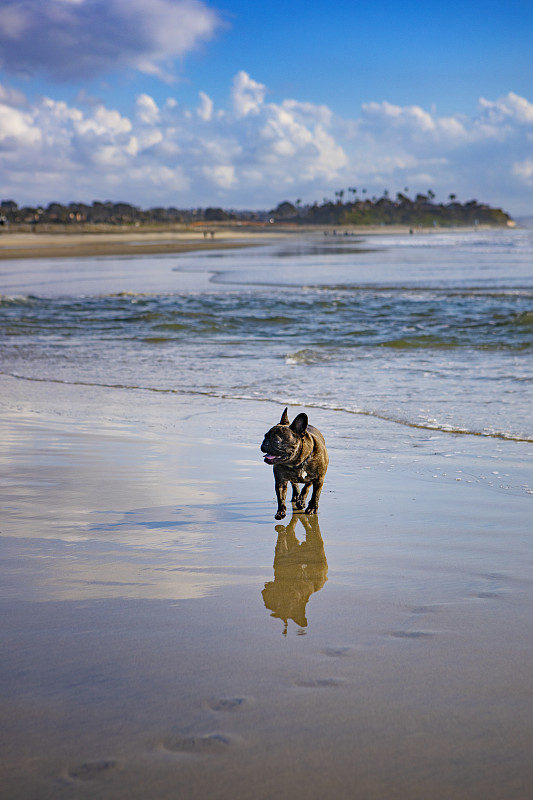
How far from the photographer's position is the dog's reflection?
3.48 m

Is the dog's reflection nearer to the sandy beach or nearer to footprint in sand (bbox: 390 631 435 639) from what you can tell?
the sandy beach

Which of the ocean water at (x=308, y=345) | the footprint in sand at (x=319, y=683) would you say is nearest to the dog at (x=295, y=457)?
the footprint in sand at (x=319, y=683)

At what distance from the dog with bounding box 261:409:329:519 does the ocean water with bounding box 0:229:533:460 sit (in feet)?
9.84

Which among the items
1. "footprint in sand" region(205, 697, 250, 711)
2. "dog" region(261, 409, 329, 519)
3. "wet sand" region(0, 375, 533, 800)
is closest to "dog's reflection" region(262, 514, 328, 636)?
"wet sand" region(0, 375, 533, 800)

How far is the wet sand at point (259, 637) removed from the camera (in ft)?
7.52

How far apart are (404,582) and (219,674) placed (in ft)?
4.38

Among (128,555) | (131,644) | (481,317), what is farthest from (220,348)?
(131,644)

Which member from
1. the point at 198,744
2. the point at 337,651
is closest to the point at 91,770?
the point at 198,744

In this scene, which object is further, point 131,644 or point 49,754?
point 131,644

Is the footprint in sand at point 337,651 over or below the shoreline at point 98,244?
below

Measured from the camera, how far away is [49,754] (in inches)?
91.9

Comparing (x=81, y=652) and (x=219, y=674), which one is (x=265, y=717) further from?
(x=81, y=652)

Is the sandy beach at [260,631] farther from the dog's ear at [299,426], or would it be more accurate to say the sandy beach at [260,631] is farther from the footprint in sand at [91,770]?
the dog's ear at [299,426]

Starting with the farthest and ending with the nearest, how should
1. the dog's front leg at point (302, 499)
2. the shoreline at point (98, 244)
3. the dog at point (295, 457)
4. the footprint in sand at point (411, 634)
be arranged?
the shoreline at point (98, 244) → the dog's front leg at point (302, 499) → the dog at point (295, 457) → the footprint in sand at point (411, 634)
